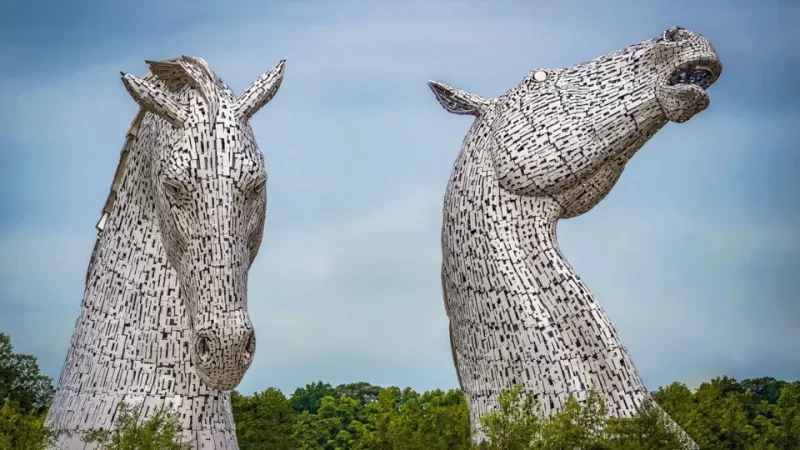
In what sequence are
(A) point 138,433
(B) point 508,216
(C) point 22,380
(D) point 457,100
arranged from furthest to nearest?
(C) point 22,380, (D) point 457,100, (B) point 508,216, (A) point 138,433

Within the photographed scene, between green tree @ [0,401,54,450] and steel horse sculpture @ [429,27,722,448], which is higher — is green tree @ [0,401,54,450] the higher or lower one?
the lower one

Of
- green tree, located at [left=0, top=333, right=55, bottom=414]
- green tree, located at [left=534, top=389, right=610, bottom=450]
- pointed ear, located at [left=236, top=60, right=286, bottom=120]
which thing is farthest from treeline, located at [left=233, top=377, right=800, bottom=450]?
green tree, located at [left=0, top=333, right=55, bottom=414]

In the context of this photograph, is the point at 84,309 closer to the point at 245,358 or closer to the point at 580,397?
the point at 245,358

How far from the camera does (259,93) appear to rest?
11023 millimetres

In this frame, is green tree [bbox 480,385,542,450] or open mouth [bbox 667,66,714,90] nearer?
green tree [bbox 480,385,542,450]

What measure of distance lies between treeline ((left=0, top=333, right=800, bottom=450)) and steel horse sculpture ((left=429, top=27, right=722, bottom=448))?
34cm

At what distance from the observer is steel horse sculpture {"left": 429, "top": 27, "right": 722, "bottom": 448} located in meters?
11.3

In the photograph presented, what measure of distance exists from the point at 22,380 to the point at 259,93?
9654mm

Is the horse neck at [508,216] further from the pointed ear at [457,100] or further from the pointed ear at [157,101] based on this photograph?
the pointed ear at [157,101]

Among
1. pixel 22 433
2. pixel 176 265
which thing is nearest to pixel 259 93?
pixel 176 265

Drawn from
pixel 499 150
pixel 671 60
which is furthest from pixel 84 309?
pixel 671 60

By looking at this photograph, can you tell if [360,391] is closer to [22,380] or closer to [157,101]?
[22,380]

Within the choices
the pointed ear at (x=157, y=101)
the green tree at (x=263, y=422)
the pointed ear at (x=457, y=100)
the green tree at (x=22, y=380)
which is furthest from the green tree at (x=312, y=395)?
the pointed ear at (x=157, y=101)

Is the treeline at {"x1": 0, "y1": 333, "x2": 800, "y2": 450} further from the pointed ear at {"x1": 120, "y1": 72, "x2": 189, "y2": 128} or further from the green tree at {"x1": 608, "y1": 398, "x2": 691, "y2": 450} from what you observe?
the pointed ear at {"x1": 120, "y1": 72, "x2": 189, "y2": 128}
